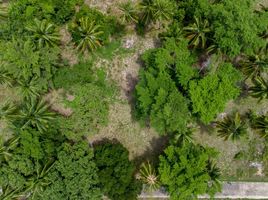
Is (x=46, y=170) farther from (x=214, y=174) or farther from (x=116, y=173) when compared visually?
(x=214, y=174)

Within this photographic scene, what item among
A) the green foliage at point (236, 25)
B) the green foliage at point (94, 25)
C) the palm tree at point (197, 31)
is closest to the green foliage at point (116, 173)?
the green foliage at point (94, 25)

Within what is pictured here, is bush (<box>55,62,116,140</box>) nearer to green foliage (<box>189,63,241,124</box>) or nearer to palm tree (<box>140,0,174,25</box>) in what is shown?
palm tree (<box>140,0,174,25</box>)

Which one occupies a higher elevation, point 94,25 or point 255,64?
point 255,64

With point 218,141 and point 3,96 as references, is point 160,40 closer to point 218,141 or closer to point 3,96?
point 218,141

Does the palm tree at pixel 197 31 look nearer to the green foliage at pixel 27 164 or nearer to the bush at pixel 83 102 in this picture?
the bush at pixel 83 102

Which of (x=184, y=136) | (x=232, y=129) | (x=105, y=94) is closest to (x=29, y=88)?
(x=105, y=94)

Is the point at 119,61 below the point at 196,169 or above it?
above

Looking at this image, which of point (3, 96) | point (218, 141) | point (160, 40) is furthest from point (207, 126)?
point (3, 96)
